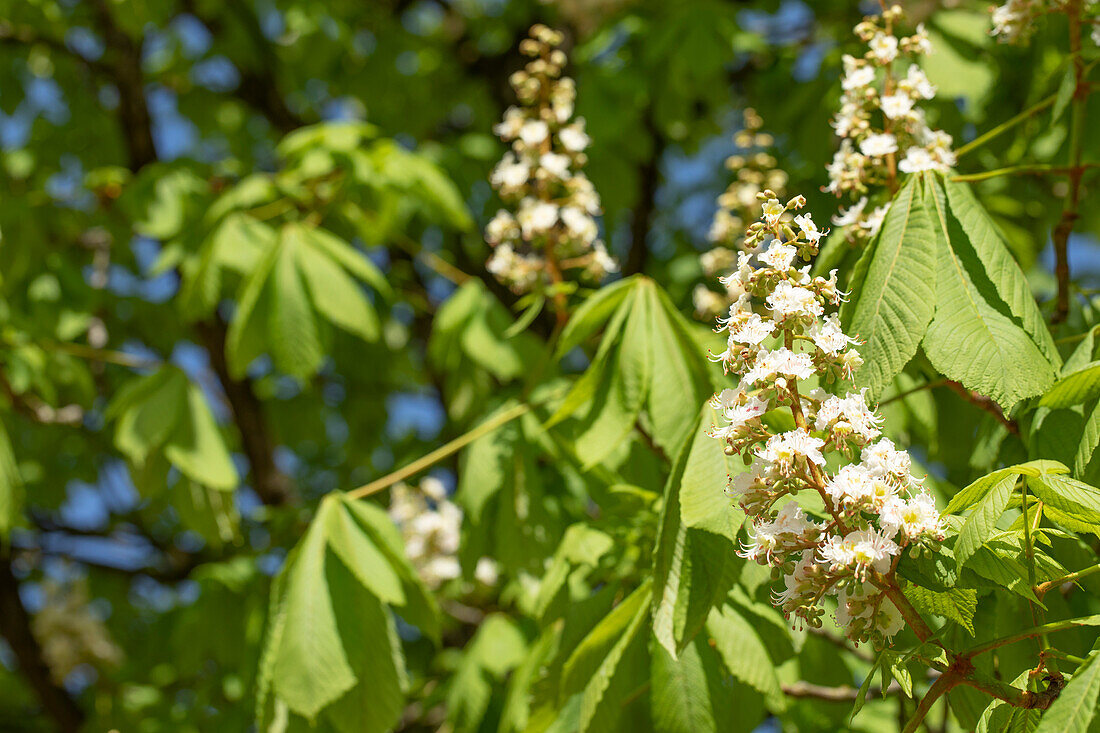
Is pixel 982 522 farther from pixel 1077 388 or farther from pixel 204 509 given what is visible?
pixel 204 509

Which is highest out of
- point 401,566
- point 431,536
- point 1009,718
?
point 1009,718

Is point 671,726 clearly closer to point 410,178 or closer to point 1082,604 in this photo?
point 1082,604

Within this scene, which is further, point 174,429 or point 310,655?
point 174,429

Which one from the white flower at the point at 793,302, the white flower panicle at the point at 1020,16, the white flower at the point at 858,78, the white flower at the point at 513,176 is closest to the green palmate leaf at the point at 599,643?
the white flower at the point at 793,302

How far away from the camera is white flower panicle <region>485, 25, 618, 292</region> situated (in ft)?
7.66

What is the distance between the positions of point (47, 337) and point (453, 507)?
1868mm

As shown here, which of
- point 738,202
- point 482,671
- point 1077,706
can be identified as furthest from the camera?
point 482,671

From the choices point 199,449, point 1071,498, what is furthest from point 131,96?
point 1071,498

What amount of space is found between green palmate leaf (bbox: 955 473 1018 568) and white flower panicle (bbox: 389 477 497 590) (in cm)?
251

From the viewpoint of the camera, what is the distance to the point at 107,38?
4.86 meters

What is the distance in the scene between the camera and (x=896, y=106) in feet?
5.74

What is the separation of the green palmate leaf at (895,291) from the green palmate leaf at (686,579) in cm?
31

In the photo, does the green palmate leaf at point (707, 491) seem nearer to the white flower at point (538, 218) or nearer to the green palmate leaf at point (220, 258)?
the white flower at point (538, 218)

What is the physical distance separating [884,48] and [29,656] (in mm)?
4565
